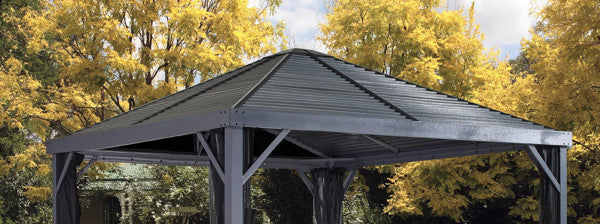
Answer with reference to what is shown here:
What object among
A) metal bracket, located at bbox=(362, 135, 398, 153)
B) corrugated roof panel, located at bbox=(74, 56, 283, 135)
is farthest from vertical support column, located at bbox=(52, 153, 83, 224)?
metal bracket, located at bbox=(362, 135, 398, 153)

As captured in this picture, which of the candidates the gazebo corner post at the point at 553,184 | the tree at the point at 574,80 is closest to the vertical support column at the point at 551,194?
the gazebo corner post at the point at 553,184

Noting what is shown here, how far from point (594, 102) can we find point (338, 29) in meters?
7.48

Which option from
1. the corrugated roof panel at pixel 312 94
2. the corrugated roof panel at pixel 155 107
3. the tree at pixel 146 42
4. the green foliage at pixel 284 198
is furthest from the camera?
the green foliage at pixel 284 198

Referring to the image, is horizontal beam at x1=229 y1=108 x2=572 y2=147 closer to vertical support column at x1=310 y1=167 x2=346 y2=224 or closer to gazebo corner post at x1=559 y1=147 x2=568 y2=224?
gazebo corner post at x1=559 y1=147 x2=568 y2=224

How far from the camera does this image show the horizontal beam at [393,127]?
6.20m

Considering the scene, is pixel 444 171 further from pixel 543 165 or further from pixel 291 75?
pixel 291 75

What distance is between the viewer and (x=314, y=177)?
1200 cm

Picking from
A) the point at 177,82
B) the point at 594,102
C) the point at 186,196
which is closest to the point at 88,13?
the point at 177,82

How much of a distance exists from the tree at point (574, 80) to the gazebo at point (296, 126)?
399 cm

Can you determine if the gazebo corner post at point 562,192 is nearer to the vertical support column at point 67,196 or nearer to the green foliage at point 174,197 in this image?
the vertical support column at point 67,196

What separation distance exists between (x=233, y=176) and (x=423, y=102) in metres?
3.34

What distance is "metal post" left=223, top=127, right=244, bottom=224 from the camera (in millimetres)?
5883

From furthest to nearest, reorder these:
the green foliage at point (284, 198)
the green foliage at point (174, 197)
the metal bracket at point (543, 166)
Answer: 1. the green foliage at point (284, 198)
2. the green foliage at point (174, 197)
3. the metal bracket at point (543, 166)

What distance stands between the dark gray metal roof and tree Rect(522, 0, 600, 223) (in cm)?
467
